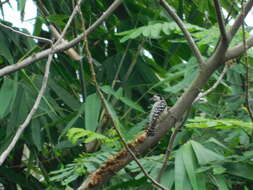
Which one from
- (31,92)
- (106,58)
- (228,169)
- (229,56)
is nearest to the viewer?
(229,56)

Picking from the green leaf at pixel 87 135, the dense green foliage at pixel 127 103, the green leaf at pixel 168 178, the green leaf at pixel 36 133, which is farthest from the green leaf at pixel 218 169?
the green leaf at pixel 36 133

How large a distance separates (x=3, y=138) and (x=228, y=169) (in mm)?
1743

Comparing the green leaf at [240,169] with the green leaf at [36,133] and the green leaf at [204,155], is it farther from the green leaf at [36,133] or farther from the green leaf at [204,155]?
the green leaf at [36,133]

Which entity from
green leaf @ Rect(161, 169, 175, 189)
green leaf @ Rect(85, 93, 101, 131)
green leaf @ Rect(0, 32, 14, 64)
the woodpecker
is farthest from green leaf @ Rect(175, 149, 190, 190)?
green leaf @ Rect(0, 32, 14, 64)

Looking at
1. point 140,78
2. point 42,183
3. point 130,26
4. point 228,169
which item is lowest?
point 42,183

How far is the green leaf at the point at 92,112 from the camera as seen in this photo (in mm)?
3607

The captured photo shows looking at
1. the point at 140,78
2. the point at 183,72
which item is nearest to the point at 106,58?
the point at 140,78

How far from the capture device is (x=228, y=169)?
3131mm

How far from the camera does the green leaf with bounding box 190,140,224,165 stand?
3.09 meters

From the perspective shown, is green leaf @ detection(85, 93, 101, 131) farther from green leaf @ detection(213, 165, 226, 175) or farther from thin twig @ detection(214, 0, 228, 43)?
thin twig @ detection(214, 0, 228, 43)

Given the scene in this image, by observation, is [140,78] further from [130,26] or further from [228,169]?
[228,169]

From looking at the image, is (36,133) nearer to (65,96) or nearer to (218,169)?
(65,96)

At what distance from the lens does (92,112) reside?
12.1 ft

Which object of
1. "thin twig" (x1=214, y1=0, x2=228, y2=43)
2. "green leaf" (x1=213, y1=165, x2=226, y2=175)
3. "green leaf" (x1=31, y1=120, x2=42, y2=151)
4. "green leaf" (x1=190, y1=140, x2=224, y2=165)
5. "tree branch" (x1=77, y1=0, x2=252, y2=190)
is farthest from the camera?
"green leaf" (x1=31, y1=120, x2=42, y2=151)
